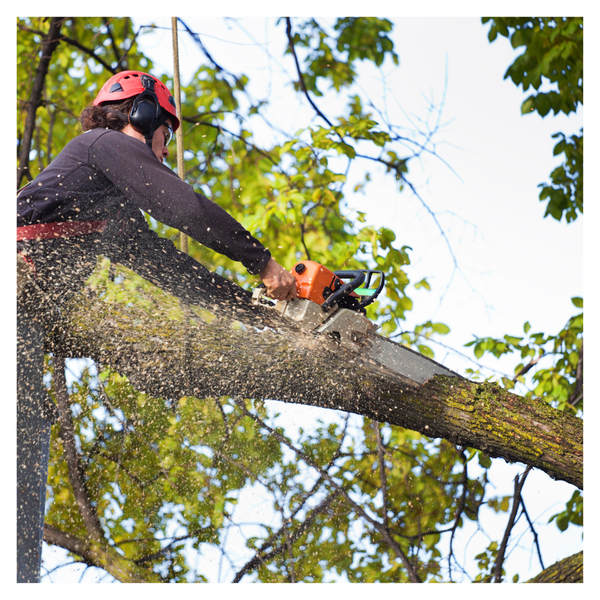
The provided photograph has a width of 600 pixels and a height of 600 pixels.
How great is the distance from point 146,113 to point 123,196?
16.5 inches

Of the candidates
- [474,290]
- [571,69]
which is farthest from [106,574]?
[571,69]

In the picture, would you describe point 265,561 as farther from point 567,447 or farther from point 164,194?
point 164,194

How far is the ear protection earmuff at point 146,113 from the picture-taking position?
2508mm

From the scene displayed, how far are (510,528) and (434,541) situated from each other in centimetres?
80

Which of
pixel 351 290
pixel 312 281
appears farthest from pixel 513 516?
pixel 312 281

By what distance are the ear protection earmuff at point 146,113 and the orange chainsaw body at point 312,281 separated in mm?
974

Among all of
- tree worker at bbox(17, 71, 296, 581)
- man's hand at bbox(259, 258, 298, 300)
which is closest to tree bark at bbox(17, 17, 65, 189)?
tree worker at bbox(17, 71, 296, 581)

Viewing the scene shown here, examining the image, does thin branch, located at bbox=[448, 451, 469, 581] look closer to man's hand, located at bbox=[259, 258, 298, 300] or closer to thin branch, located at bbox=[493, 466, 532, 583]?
thin branch, located at bbox=[493, 466, 532, 583]

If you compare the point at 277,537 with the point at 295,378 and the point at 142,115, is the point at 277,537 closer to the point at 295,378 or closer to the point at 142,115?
the point at 295,378

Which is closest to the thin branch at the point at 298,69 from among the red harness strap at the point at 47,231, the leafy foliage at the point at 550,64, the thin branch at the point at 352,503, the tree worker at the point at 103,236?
the leafy foliage at the point at 550,64

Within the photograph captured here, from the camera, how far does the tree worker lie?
2.16 m

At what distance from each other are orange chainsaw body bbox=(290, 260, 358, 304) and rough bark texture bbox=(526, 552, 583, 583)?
63.2 inches

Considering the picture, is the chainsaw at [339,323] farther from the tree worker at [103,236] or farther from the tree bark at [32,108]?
the tree bark at [32,108]
